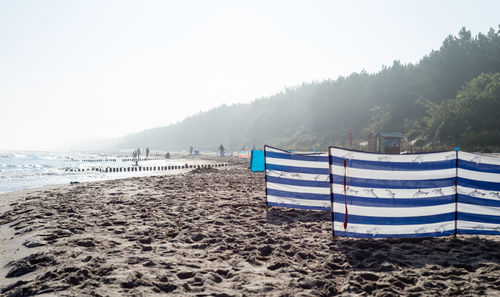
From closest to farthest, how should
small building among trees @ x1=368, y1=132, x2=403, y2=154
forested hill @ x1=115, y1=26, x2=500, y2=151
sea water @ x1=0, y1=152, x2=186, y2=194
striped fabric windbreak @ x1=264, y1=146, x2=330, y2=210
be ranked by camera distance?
1. striped fabric windbreak @ x1=264, y1=146, x2=330, y2=210
2. sea water @ x1=0, y1=152, x2=186, y2=194
3. small building among trees @ x1=368, y1=132, x2=403, y2=154
4. forested hill @ x1=115, y1=26, x2=500, y2=151

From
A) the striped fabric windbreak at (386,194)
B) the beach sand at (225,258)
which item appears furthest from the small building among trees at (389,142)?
the striped fabric windbreak at (386,194)

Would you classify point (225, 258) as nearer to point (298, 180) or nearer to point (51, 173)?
point (298, 180)

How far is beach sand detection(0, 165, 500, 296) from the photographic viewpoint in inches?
131

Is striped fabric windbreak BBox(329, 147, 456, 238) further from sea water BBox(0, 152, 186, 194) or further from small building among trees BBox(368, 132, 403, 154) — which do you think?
small building among trees BBox(368, 132, 403, 154)

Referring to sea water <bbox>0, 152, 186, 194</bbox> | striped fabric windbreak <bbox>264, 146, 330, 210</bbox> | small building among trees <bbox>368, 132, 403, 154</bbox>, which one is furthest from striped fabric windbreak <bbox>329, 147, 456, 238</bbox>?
→ small building among trees <bbox>368, 132, 403, 154</bbox>

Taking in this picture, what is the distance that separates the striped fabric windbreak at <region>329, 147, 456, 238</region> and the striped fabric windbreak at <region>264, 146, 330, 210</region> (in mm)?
2284

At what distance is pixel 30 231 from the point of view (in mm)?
5578

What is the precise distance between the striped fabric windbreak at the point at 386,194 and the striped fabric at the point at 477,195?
0.37 metres

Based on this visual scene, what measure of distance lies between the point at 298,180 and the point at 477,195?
3.61 m

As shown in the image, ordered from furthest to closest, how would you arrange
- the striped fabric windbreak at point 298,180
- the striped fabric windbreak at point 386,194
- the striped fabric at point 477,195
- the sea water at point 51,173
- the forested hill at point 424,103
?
the forested hill at point 424,103 → the sea water at point 51,173 → the striped fabric windbreak at point 298,180 → the striped fabric at point 477,195 → the striped fabric windbreak at point 386,194

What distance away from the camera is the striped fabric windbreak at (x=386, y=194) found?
4758 mm

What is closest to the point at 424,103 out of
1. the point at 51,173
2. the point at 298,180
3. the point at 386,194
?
the point at 298,180

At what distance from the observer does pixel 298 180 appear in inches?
284

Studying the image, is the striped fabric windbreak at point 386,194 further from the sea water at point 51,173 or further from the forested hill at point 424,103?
the forested hill at point 424,103
